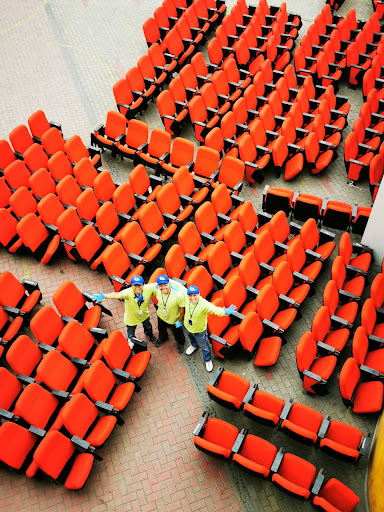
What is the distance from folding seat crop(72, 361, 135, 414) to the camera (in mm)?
5617

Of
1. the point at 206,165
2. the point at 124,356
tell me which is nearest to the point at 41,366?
the point at 124,356

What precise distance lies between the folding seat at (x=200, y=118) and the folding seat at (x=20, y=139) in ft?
9.22

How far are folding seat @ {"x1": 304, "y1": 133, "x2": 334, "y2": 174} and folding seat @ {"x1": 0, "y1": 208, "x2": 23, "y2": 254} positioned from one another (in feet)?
15.8

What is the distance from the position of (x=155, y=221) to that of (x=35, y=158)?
7.88 feet

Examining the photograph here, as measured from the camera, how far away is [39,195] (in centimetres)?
775

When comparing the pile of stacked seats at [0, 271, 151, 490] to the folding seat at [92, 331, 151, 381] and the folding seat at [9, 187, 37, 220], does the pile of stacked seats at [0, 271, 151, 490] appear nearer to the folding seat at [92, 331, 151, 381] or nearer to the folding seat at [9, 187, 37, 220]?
the folding seat at [92, 331, 151, 381]

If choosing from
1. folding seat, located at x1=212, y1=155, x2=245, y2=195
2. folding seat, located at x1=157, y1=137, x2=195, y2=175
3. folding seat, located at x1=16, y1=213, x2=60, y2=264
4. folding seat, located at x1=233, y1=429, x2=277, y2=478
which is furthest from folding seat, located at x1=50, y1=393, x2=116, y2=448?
folding seat, located at x1=157, y1=137, x2=195, y2=175

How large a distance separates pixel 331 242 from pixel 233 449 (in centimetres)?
336

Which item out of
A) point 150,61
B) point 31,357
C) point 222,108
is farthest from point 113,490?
point 150,61

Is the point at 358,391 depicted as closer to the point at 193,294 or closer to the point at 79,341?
the point at 193,294

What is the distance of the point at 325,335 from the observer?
20.7 feet

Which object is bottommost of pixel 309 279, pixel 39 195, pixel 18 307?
pixel 309 279

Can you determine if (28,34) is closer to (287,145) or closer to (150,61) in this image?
(150,61)

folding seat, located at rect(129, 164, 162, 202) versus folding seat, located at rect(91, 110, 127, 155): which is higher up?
folding seat, located at rect(91, 110, 127, 155)
